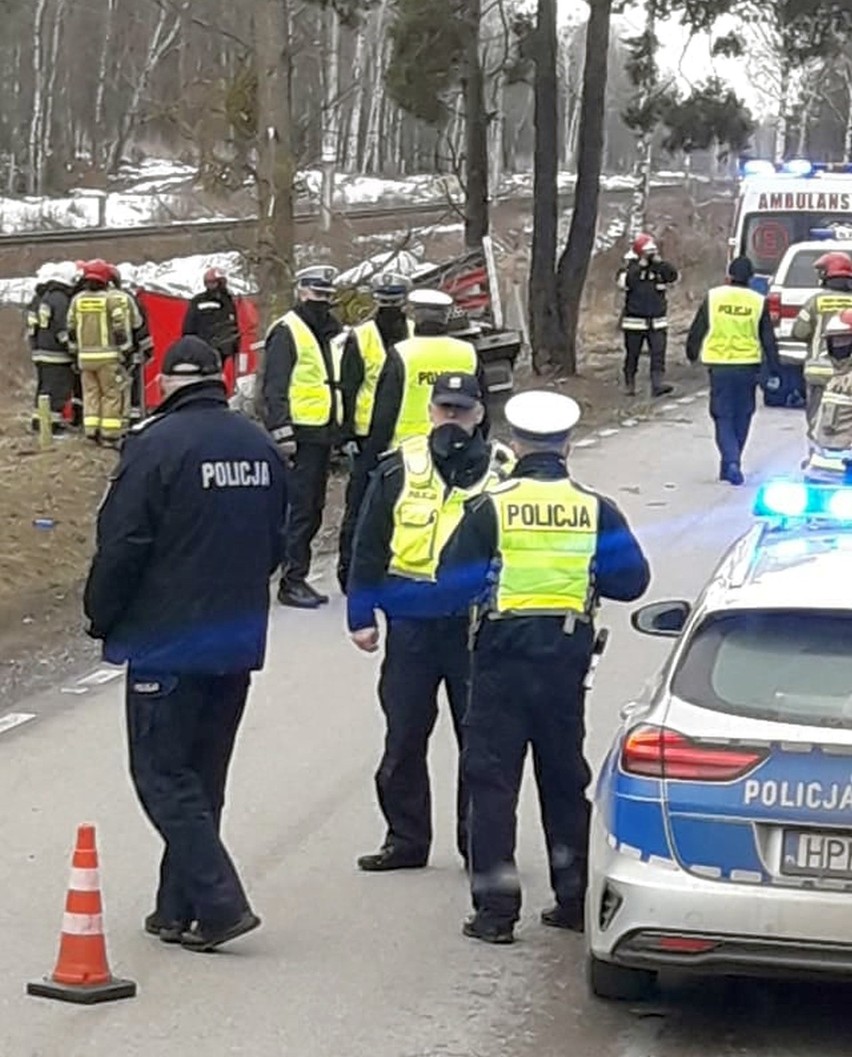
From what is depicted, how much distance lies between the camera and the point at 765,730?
19.6ft

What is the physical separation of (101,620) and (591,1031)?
1857 millimetres

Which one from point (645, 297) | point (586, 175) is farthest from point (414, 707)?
point (586, 175)

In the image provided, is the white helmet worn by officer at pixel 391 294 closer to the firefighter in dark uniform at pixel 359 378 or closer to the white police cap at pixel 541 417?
the firefighter in dark uniform at pixel 359 378

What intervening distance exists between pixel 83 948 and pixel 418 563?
6.30 ft

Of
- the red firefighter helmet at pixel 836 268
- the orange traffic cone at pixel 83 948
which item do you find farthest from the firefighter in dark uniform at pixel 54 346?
the orange traffic cone at pixel 83 948

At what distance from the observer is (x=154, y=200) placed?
65.4 metres

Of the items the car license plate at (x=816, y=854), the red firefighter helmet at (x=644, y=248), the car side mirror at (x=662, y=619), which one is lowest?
the car license plate at (x=816, y=854)

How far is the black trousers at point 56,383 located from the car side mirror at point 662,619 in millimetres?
13640

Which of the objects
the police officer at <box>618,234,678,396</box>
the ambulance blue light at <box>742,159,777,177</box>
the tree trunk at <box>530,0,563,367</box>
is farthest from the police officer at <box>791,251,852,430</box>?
the ambulance blue light at <box>742,159,777,177</box>

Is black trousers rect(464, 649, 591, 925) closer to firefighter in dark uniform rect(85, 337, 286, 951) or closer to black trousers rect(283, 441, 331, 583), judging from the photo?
firefighter in dark uniform rect(85, 337, 286, 951)

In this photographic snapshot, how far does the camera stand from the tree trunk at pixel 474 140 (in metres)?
29.0

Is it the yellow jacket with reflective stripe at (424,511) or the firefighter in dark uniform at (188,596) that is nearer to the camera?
the firefighter in dark uniform at (188,596)

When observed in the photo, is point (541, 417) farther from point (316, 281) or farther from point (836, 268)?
point (836, 268)

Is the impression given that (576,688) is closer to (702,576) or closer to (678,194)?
(702,576)
